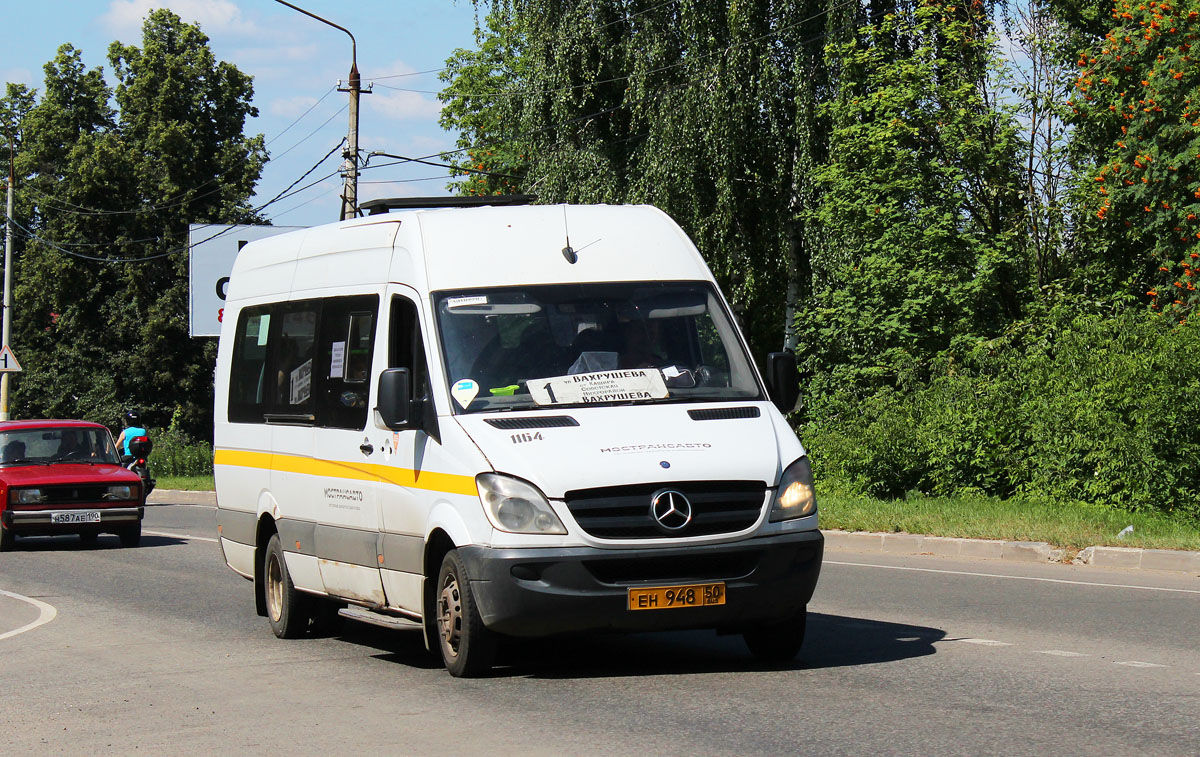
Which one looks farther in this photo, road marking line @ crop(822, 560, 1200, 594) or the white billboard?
the white billboard

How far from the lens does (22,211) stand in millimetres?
65500

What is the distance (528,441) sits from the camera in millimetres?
8328

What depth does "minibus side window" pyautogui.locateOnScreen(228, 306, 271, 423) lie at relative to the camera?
11.8m

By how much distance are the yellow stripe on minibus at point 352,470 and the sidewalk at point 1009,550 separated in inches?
313

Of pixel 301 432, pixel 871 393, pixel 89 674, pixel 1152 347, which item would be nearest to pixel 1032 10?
pixel 871 393

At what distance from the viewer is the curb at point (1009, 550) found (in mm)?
14625

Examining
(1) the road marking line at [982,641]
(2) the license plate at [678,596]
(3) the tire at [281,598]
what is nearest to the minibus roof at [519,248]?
(2) the license plate at [678,596]

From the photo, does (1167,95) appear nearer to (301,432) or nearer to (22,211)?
(301,432)

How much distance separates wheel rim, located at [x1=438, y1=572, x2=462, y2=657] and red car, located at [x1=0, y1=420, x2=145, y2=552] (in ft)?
42.8

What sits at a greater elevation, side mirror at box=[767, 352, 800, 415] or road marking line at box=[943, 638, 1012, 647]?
side mirror at box=[767, 352, 800, 415]

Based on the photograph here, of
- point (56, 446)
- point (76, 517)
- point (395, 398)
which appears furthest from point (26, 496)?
point (395, 398)

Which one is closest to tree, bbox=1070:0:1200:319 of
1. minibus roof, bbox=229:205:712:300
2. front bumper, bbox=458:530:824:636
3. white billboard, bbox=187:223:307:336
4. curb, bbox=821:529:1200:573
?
curb, bbox=821:529:1200:573

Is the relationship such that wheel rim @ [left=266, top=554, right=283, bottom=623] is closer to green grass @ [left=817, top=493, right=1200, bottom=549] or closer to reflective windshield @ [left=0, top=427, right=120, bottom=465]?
green grass @ [left=817, top=493, right=1200, bottom=549]

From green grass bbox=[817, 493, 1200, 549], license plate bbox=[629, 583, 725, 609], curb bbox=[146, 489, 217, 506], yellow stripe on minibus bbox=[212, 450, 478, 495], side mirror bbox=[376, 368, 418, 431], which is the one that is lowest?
curb bbox=[146, 489, 217, 506]
